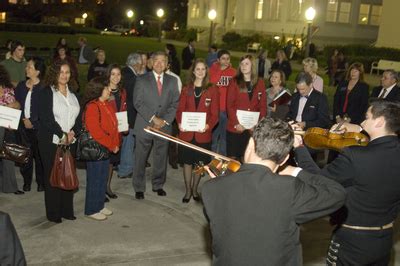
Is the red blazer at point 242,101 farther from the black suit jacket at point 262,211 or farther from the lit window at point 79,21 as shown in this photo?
the lit window at point 79,21

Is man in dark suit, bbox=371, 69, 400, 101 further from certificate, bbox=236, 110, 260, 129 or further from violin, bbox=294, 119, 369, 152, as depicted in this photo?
violin, bbox=294, 119, 369, 152

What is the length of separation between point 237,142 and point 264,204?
5.36m

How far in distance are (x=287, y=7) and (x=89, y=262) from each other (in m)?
40.5

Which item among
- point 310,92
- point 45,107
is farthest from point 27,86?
point 310,92

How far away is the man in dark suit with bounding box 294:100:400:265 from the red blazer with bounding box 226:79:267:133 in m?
4.15

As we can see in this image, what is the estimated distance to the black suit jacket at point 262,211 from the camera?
304cm

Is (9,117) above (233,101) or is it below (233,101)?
below

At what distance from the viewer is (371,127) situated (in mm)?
3986

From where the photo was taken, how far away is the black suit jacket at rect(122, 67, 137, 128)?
8.59 metres

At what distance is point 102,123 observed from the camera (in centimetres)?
670

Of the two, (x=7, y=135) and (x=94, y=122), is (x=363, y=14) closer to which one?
(x=7, y=135)

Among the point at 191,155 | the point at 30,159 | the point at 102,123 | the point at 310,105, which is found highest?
the point at 310,105

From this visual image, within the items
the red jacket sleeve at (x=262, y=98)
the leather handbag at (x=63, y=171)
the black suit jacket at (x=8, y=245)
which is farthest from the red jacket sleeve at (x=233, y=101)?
the black suit jacket at (x=8, y=245)

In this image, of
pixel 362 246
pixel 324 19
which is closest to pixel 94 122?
pixel 362 246
